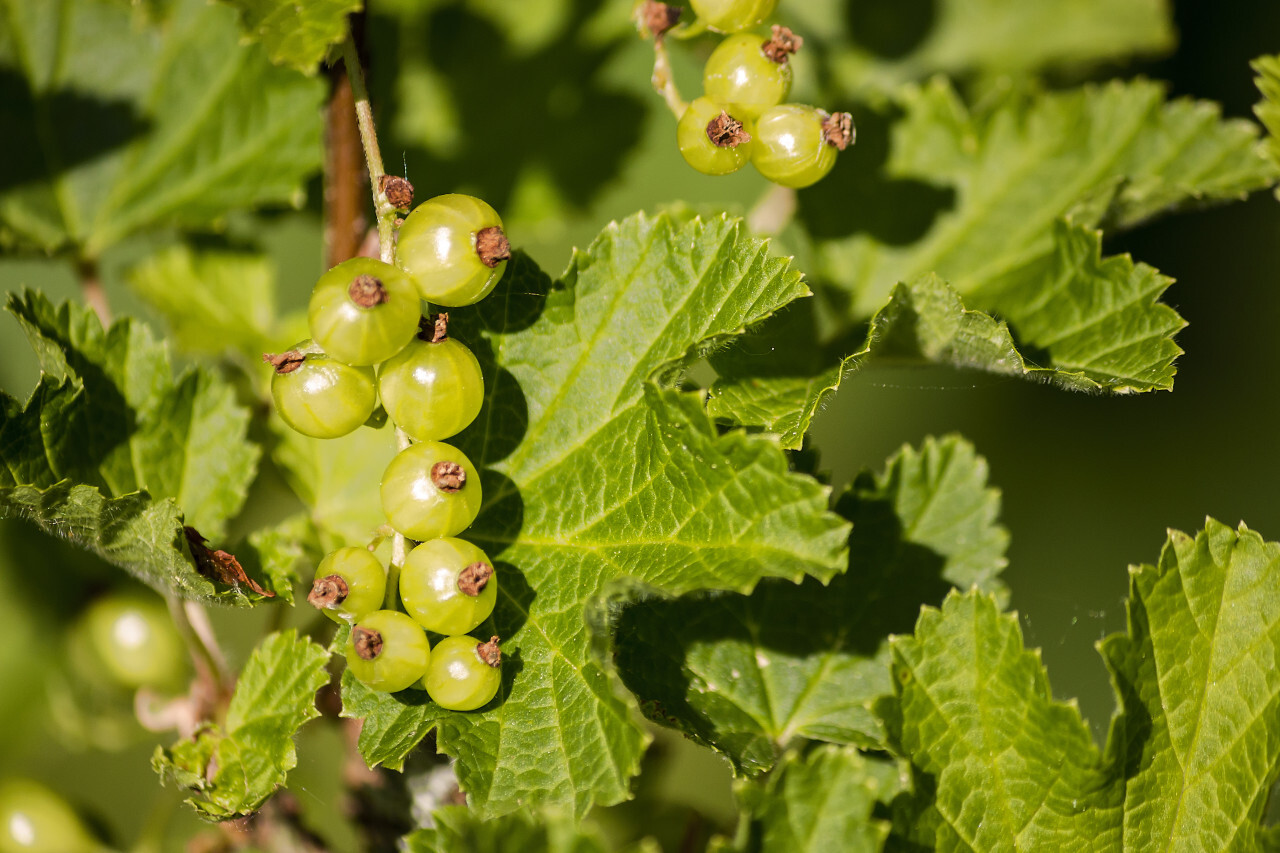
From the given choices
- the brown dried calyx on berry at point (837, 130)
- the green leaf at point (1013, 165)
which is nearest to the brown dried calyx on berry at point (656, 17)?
the brown dried calyx on berry at point (837, 130)

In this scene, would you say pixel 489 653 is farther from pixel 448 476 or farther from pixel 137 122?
pixel 137 122

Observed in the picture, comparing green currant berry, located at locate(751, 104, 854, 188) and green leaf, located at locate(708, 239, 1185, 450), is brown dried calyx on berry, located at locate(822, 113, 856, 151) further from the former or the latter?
green leaf, located at locate(708, 239, 1185, 450)

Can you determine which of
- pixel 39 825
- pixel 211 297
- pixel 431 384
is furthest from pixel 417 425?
pixel 39 825

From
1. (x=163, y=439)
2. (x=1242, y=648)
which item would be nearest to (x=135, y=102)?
(x=163, y=439)

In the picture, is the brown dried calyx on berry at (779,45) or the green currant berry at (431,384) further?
the brown dried calyx on berry at (779,45)

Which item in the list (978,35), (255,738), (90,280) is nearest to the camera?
(255,738)

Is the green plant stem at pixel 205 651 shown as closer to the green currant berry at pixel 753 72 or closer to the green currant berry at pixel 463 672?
the green currant berry at pixel 463 672
